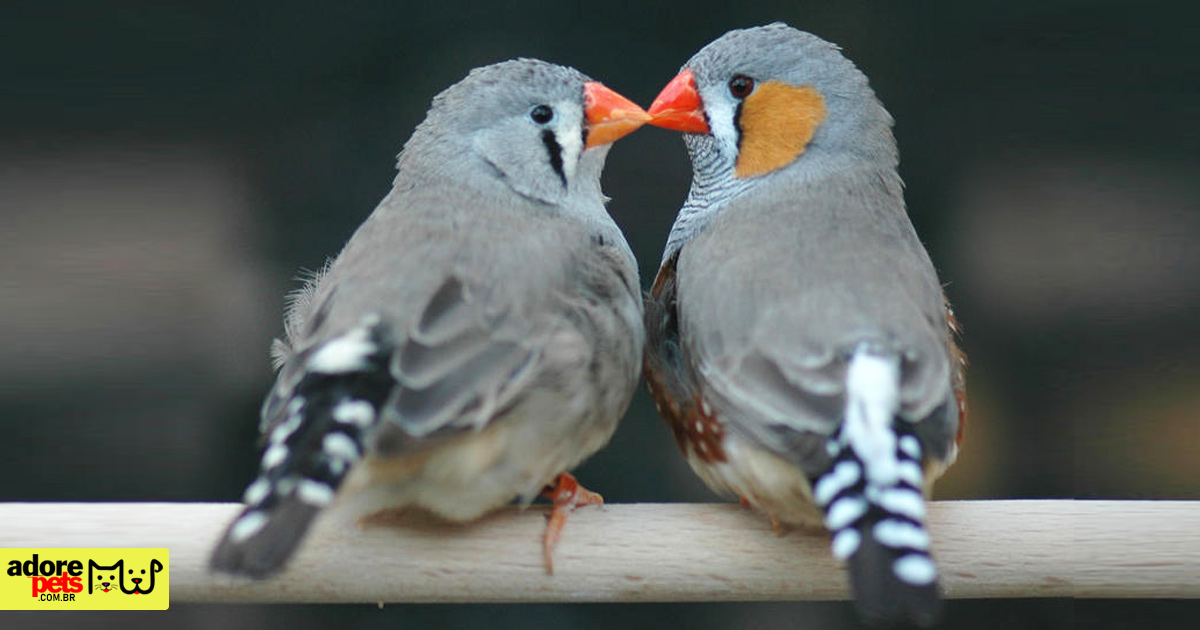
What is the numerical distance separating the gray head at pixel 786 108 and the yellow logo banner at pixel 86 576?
0.91m

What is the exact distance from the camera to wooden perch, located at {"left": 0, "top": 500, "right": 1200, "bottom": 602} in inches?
58.6

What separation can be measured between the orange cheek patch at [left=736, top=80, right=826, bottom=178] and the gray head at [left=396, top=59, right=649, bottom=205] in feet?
0.55

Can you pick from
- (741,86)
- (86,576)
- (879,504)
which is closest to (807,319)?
(879,504)

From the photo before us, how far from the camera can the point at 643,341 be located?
1.67 meters

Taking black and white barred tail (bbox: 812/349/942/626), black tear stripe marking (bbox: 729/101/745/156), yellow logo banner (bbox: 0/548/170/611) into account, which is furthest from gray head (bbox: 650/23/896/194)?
yellow logo banner (bbox: 0/548/170/611)

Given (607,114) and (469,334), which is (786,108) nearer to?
(607,114)

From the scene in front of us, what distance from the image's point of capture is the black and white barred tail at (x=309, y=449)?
47.0 inches

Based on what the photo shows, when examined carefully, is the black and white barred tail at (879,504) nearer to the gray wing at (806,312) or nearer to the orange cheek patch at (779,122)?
the gray wing at (806,312)

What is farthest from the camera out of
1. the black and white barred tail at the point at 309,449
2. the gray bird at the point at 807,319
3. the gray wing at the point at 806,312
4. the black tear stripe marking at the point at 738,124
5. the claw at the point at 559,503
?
the black tear stripe marking at the point at 738,124

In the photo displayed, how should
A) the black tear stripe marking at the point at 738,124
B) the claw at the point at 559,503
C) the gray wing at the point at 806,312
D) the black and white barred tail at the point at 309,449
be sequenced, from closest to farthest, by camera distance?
the black and white barred tail at the point at 309,449 → the gray wing at the point at 806,312 → the claw at the point at 559,503 → the black tear stripe marking at the point at 738,124

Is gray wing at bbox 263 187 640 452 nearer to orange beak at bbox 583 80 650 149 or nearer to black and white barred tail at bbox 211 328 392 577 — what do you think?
black and white barred tail at bbox 211 328 392 577

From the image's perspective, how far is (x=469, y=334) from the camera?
1.43 m

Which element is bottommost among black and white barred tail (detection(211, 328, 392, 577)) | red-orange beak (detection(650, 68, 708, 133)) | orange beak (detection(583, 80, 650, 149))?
black and white barred tail (detection(211, 328, 392, 577))

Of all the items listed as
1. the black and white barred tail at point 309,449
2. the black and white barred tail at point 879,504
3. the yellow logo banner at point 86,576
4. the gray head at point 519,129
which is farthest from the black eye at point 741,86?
the yellow logo banner at point 86,576
